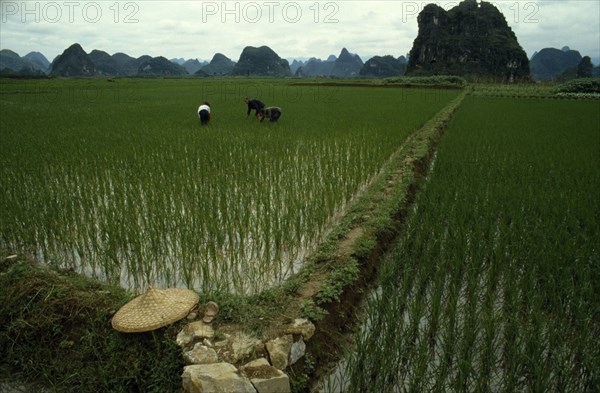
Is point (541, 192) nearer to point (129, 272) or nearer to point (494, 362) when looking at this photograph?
point (494, 362)

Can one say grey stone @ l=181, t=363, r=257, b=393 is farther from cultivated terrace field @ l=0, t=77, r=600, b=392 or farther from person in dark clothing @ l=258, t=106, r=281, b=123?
person in dark clothing @ l=258, t=106, r=281, b=123

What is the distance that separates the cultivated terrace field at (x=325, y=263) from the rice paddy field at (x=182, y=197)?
3cm

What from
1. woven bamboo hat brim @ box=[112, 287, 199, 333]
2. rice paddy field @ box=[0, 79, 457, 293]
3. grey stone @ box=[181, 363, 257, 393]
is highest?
rice paddy field @ box=[0, 79, 457, 293]

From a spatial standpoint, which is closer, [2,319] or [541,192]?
[2,319]

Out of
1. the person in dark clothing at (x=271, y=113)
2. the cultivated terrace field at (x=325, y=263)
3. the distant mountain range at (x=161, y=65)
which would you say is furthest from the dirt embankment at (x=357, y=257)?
the distant mountain range at (x=161, y=65)

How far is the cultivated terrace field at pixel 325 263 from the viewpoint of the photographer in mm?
1874

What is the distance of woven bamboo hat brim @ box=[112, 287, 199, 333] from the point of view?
1.89 metres

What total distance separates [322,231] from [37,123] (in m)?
9.05

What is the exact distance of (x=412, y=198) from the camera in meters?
4.46

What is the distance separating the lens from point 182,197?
13.0 feet

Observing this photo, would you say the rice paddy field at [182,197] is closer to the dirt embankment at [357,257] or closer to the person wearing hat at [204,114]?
the dirt embankment at [357,257]

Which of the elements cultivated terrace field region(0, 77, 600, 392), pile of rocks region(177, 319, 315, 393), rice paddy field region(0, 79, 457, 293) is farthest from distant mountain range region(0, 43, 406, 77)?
pile of rocks region(177, 319, 315, 393)

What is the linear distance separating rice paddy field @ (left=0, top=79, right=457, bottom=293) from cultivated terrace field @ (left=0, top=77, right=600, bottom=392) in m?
0.03

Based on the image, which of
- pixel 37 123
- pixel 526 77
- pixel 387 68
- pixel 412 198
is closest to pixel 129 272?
pixel 412 198
